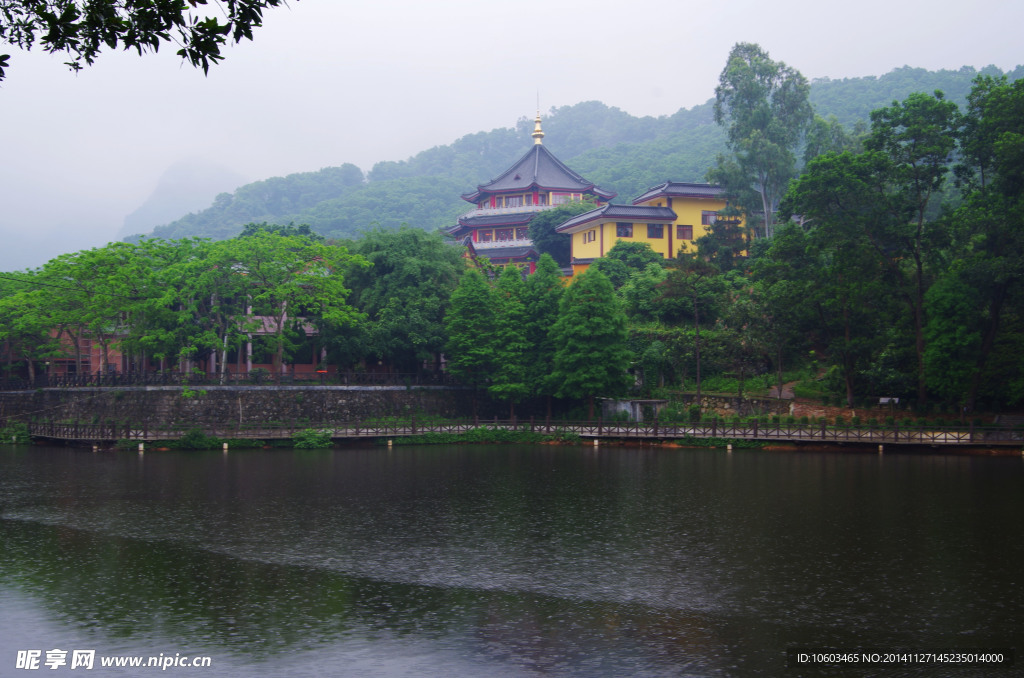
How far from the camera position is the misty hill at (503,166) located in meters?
107

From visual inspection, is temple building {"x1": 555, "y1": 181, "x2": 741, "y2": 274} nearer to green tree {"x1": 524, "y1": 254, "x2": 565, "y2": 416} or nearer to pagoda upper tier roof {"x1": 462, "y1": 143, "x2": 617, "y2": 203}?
pagoda upper tier roof {"x1": 462, "y1": 143, "x2": 617, "y2": 203}

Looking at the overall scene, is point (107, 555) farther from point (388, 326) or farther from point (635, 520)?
point (388, 326)

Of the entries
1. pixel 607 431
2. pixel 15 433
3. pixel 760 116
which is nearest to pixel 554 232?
pixel 760 116

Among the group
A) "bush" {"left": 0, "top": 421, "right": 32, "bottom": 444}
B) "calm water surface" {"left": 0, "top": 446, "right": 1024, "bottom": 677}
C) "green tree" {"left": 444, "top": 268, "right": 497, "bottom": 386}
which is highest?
"green tree" {"left": 444, "top": 268, "right": 497, "bottom": 386}

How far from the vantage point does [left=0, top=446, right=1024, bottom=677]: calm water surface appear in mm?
13562

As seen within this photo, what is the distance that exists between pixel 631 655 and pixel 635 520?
1031cm

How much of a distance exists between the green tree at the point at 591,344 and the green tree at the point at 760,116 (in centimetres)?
2107

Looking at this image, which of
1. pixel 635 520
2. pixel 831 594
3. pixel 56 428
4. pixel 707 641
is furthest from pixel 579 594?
pixel 56 428

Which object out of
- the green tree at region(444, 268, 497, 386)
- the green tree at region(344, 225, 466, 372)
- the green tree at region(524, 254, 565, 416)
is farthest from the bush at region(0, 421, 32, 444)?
the green tree at region(524, 254, 565, 416)

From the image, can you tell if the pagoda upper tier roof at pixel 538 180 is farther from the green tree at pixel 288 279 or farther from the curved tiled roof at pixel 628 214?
the green tree at pixel 288 279

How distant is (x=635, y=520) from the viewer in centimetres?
2330

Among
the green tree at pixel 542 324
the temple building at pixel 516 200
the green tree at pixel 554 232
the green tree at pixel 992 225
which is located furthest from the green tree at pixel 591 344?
the temple building at pixel 516 200

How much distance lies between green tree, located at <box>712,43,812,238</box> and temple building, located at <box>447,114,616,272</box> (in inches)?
615

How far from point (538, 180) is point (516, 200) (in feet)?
8.77
